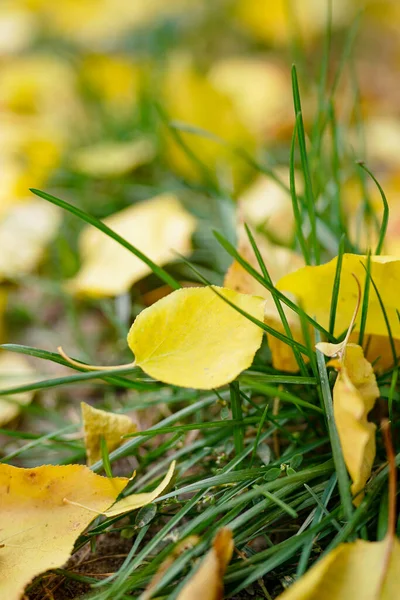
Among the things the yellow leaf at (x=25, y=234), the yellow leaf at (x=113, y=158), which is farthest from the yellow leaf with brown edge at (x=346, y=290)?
the yellow leaf at (x=113, y=158)

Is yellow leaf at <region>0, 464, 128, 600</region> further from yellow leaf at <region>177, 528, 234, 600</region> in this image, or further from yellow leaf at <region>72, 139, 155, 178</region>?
yellow leaf at <region>72, 139, 155, 178</region>

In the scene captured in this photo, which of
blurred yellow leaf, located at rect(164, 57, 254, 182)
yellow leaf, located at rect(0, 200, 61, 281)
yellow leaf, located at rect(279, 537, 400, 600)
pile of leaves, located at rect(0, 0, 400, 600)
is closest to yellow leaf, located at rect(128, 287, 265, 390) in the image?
pile of leaves, located at rect(0, 0, 400, 600)

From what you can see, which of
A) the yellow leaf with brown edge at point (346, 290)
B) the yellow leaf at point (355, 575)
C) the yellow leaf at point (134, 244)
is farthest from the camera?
the yellow leaf at point (134, 244)

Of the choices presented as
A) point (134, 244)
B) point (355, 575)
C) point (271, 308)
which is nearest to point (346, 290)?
point (271, 308)

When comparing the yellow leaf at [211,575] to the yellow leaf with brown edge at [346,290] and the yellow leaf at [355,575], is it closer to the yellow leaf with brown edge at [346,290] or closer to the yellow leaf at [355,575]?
the yellow leaf at [355,575]

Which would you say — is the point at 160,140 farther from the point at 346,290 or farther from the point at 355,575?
the point at 355,575

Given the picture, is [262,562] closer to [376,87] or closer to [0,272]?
[0,272]

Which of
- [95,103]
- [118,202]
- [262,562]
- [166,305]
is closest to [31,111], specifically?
[95,103]
